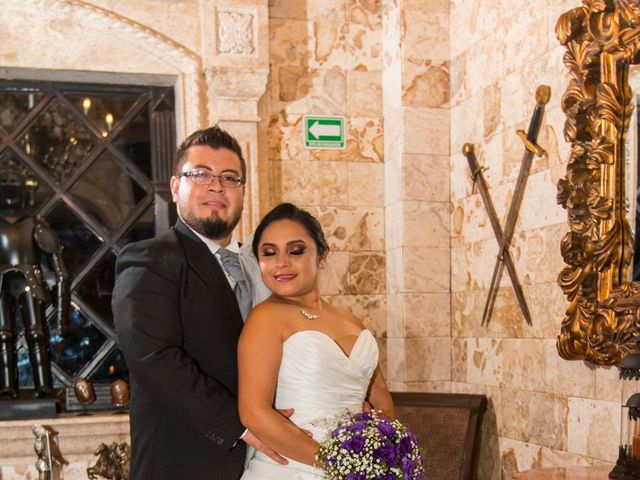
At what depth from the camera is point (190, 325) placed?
107 inches

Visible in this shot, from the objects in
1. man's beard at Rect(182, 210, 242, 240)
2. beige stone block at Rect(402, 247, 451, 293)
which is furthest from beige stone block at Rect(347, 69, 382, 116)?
man's beard at Rect(182, 210, 242, 240)

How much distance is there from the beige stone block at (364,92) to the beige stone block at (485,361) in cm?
154

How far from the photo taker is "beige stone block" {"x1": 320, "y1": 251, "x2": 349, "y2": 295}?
17.3ft

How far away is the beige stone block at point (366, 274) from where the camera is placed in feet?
17.5

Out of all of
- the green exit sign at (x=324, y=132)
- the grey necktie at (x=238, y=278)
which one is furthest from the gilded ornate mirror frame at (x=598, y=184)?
the green exit sign at (x=324, y=132)

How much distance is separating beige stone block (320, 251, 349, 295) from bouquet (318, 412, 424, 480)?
272cm

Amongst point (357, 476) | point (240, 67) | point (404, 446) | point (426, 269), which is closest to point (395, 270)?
point (426, 269)

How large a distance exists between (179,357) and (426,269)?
2741mm

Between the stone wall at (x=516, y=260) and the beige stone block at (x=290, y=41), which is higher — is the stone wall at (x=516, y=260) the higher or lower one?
the lower one

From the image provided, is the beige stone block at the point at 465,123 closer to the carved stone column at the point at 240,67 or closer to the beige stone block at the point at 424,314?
the beige stone block at the point at 424,314

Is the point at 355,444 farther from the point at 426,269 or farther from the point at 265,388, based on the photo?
the point at 426,269

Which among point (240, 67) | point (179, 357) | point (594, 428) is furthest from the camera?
point (240, 67)

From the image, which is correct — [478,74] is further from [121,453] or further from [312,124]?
[121,453]

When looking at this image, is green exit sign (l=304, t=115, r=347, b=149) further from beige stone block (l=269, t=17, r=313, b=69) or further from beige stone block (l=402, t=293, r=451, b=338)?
beige stone block (l=402, t=293, r=451, b=338)
